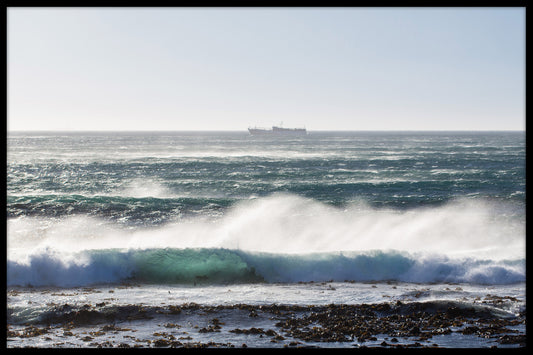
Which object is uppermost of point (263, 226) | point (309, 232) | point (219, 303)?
point (263, 226)

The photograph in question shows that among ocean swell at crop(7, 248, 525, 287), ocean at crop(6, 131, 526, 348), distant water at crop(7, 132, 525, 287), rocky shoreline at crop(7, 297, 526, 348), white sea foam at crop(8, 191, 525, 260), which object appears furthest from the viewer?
white sea foam at crop(8, 191, 525, 260)

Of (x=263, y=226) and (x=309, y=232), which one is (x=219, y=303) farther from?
(x=263, y=226)

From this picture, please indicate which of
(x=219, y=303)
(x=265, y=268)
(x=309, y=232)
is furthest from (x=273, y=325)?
(x=309, y=232)

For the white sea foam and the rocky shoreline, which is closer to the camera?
the rocky shoreline

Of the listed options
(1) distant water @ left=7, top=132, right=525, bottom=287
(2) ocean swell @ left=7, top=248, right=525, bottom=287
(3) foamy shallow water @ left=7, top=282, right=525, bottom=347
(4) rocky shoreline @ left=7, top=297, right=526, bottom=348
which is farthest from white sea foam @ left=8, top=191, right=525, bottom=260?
(4) rocky shoreline @ left=7, top=297, right=526, bottom=348

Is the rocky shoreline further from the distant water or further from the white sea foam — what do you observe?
the white sea foam

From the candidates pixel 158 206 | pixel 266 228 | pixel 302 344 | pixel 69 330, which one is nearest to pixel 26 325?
pixel 69 330
